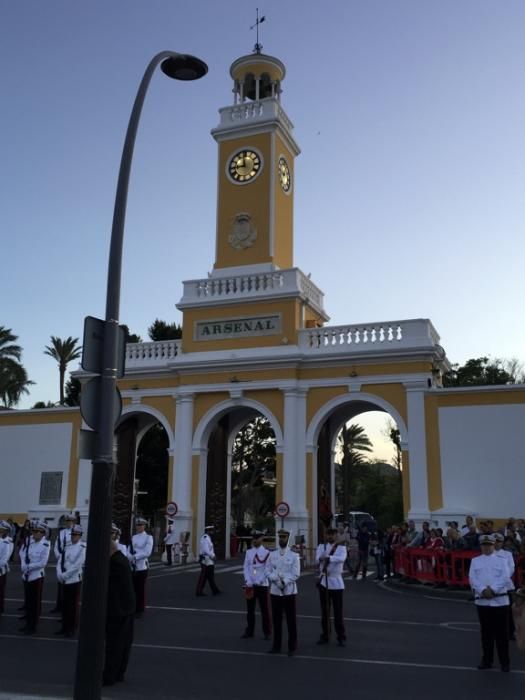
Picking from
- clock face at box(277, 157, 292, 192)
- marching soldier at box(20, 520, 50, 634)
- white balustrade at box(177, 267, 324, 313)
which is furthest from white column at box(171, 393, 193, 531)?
marching soldier at box(20, 520, 50, 634)

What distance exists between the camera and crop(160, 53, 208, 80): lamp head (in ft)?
29.8

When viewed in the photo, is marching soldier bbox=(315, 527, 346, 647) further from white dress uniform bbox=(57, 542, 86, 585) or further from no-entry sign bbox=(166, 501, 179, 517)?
no-entry sign bbox=(166, 501, 179, 517)

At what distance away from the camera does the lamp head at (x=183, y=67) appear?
9.09 m

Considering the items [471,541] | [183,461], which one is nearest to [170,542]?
[183,461]

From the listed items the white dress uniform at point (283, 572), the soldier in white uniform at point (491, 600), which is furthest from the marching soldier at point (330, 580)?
the soldier in white uniform at point (491, 600)

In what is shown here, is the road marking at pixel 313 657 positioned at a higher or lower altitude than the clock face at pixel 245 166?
lower

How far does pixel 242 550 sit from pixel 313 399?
381 inches

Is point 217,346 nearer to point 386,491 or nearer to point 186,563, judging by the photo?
point 186,563

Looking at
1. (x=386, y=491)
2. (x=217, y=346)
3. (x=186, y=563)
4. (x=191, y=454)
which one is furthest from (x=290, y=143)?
(x=386, y=491)

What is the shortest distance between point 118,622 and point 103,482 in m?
1.95

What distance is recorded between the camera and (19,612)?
13.0 metres

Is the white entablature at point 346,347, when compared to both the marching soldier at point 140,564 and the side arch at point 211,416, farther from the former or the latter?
the marching soldier at point 140,564

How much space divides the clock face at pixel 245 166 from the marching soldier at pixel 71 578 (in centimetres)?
1901

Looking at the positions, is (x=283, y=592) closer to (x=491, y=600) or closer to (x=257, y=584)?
(x=257, y=584)
